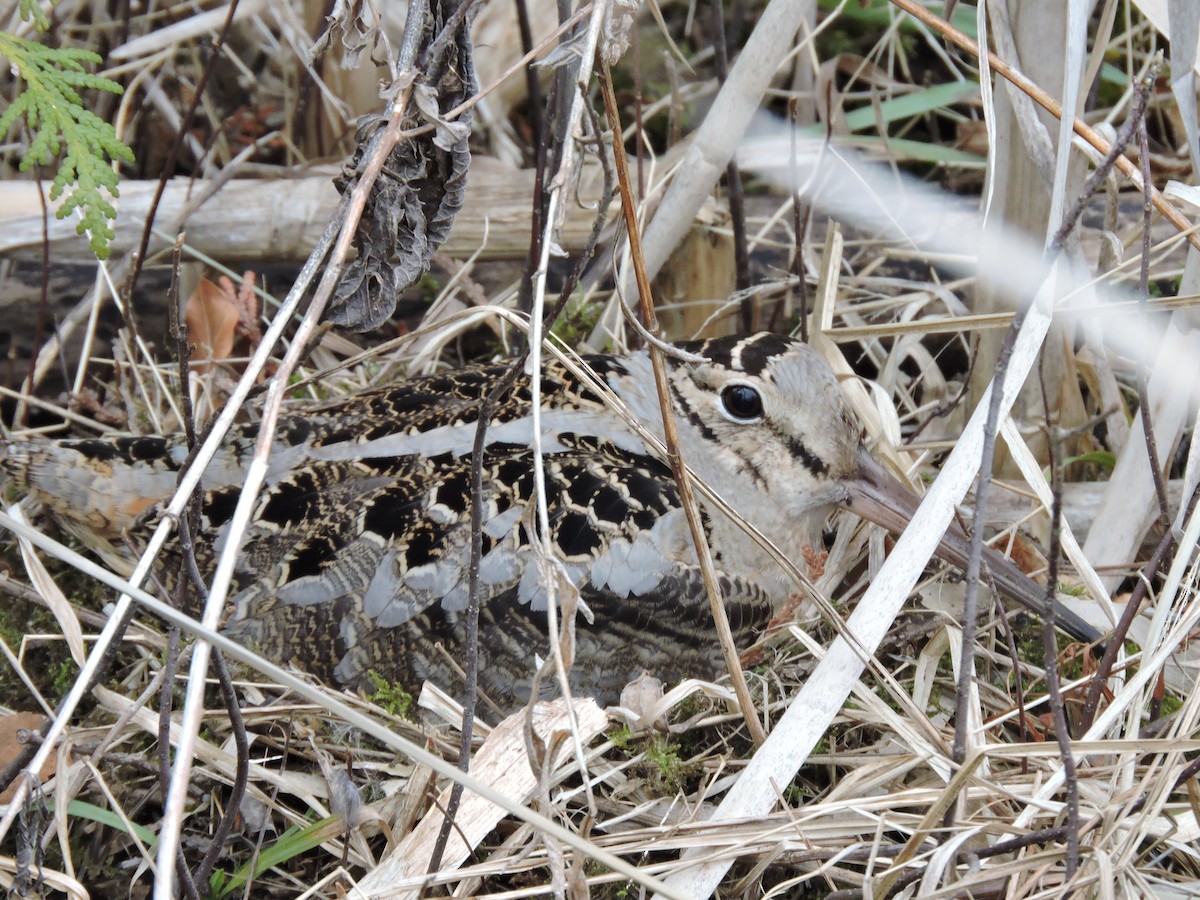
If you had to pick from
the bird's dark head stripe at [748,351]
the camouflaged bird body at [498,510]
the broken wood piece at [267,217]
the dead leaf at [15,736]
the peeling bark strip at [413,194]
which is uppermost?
the peeling bark strip at [413,194]

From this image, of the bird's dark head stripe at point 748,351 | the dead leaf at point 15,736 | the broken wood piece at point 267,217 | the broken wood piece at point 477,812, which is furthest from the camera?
the broken wood piece at point 267,217

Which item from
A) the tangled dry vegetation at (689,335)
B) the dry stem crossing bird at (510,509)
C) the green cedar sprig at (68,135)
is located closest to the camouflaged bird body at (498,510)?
the dry stem crossing bird at (510,509)

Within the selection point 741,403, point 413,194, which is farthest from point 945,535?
point 413,194

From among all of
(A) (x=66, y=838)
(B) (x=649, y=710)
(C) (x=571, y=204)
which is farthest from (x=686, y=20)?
(A) (x=66, y=838)

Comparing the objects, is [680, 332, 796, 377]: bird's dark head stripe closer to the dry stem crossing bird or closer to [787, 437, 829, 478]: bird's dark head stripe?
the dry stem crossing bird

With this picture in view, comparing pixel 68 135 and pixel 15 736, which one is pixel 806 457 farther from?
pixel 15 736

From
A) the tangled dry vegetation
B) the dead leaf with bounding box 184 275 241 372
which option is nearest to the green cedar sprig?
the tangled dry vegetation

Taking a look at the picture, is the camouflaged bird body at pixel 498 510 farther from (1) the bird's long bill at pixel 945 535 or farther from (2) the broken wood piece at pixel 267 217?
(2) the broken wood piece at pixel 267 217
